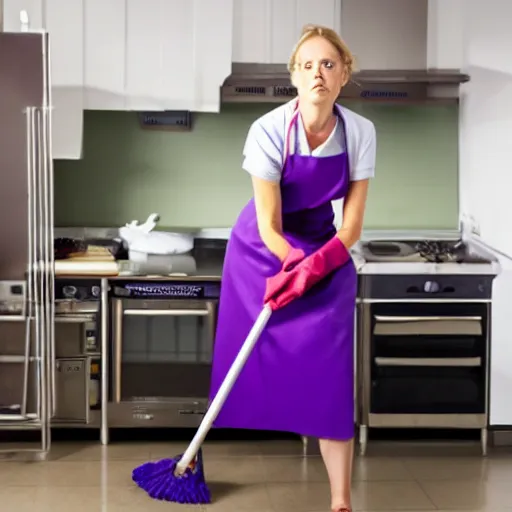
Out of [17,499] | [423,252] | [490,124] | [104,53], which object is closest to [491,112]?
[490,124]

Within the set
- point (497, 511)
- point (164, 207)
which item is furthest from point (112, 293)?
point (497, 511)

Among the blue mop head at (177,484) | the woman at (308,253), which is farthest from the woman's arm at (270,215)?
the blue mop head at (177,484)

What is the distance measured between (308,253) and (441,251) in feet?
3.68

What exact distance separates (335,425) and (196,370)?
940mm

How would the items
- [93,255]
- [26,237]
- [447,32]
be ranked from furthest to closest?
[447,32]
[93,255]
[26,237]

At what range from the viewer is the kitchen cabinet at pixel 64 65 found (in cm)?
421

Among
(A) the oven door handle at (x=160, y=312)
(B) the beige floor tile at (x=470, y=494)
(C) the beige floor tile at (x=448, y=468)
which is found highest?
(A) the oven door handle at (x=160, y=312)

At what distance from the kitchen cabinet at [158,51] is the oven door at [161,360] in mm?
769

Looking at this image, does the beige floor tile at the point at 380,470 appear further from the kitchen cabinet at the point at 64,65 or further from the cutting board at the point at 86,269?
the kitchen cabinet at the point at 64,65

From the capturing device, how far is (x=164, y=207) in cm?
469

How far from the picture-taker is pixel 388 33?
447 centimetres

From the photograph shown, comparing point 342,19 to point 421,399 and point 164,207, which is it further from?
point 421,399

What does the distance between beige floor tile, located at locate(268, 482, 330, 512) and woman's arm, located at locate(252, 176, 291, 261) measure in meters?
0.82

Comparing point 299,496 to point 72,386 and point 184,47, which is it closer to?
point 72,386
